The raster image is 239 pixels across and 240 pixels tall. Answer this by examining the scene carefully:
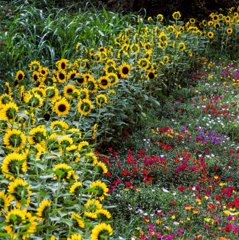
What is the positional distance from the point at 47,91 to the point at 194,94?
3.55 meters

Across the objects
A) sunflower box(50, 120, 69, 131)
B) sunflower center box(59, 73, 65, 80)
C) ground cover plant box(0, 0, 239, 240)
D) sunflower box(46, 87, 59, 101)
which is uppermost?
sunflower box(46, 87, 59, 101)

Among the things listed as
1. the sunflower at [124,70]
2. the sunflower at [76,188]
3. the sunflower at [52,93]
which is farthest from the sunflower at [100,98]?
the sunflower at [76,188]

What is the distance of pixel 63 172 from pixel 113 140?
259 centimetres

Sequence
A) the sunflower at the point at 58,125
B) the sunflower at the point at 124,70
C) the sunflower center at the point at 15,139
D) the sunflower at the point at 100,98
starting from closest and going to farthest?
the sunflower center at the point at 15,139 < the sunflower at the point at 58,125 < the sunflower at the point at 100,98 < the sunflower at the point at 124,70

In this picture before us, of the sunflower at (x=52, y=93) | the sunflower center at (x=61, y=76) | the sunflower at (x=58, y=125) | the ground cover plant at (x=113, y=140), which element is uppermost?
the sunflower at (x=52, y=93)

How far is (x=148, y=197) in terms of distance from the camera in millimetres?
3717

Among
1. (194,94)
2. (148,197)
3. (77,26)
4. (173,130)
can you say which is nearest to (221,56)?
(194,94)

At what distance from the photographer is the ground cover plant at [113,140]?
220 cm

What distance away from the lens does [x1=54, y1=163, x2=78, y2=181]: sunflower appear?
201 cm

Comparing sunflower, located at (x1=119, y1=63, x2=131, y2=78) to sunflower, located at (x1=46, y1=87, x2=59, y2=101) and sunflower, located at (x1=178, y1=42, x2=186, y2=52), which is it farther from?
sunflower, located at (x1=178, y1=42, x2=186, y2=52)

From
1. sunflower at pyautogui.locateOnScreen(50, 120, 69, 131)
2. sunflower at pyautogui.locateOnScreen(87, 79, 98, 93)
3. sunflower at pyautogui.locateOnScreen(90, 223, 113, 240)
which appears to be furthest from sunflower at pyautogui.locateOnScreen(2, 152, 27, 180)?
sunflower at pyautogui.locateOnScreen(87, 79, 98, 93)

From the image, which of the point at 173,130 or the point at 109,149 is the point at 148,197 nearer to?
the point at 109,149

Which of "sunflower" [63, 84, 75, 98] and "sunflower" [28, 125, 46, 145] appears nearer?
"sunflower" [28, 125, 46, 145]

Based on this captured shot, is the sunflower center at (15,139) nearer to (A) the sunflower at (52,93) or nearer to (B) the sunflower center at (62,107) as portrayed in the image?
(B) the sunflower center at (62,107)
